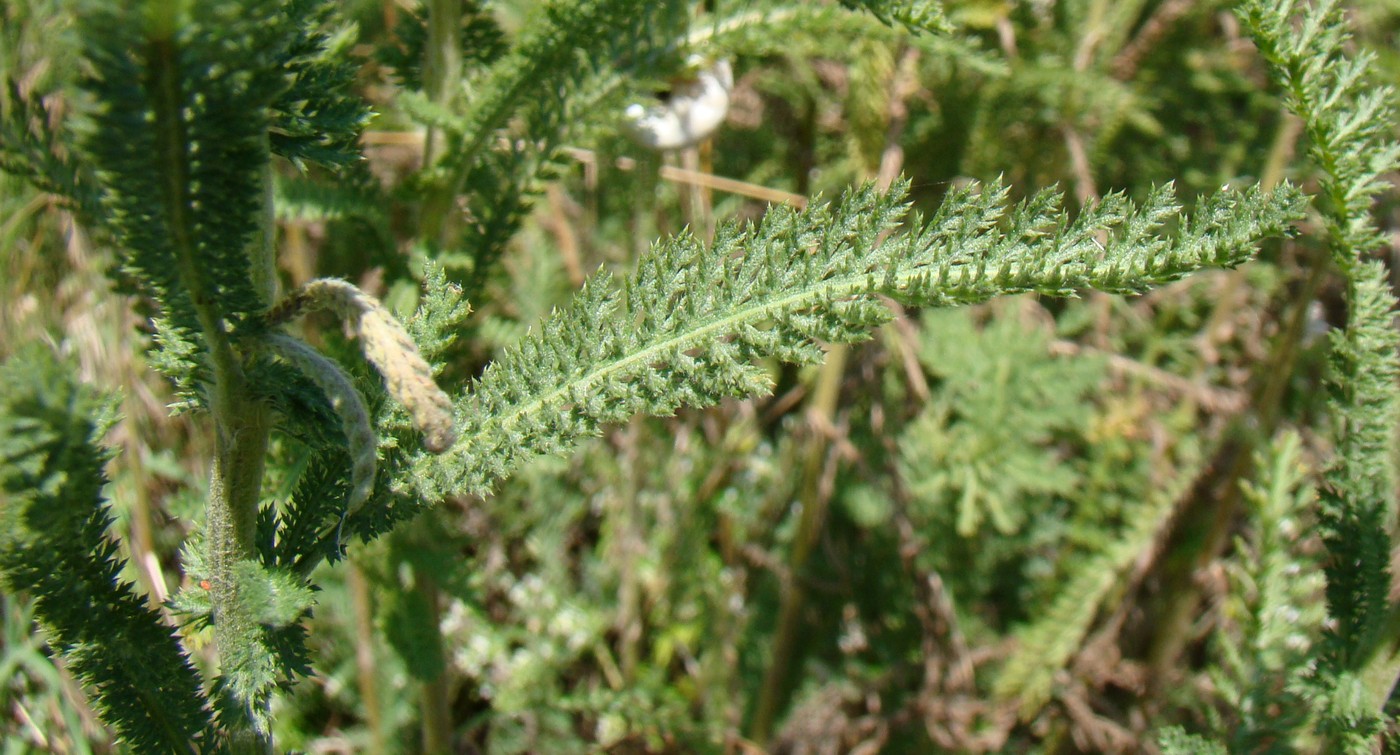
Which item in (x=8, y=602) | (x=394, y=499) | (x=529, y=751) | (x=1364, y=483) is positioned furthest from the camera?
(x=529, y=751)

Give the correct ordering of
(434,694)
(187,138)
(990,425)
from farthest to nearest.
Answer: (990,425), (434,694), (187,138)

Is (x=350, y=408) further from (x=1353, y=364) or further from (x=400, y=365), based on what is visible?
(x=1353, y=364)

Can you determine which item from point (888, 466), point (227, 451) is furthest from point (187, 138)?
point (888, 466)

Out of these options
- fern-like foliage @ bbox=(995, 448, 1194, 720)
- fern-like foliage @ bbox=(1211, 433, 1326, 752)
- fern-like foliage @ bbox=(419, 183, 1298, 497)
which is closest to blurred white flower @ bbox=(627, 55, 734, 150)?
fern-like foliage @ bbox=(419, 183, 1298, 497)

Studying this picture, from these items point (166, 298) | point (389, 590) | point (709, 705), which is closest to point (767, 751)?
point (709, 705)

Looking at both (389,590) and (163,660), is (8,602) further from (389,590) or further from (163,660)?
(163,660)
